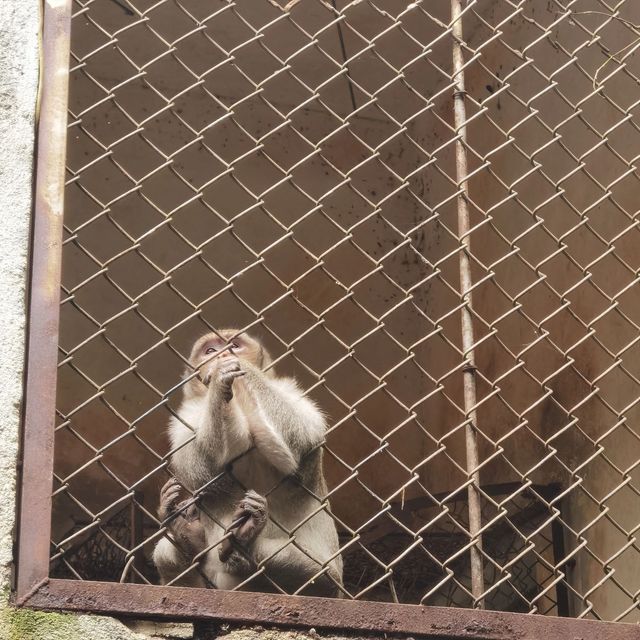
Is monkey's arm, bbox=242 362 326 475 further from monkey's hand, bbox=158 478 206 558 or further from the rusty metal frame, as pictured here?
the rusty metal frame

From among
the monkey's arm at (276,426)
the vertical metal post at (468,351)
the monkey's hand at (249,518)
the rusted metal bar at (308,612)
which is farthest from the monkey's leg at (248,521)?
the rusted metal bar at (308,612)

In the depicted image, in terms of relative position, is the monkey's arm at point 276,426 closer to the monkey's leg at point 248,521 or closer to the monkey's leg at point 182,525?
the monkey's leg at point 248,521

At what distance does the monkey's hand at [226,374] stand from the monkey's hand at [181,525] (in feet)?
1.46

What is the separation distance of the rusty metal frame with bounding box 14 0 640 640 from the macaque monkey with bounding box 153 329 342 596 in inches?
41.3

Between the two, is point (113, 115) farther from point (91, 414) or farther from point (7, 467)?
point (7, 467)

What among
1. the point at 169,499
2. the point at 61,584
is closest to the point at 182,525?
the point at 169,499

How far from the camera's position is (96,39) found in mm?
7477

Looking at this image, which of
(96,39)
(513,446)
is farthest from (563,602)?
(96,39)

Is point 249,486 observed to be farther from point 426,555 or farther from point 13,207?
point 426,555

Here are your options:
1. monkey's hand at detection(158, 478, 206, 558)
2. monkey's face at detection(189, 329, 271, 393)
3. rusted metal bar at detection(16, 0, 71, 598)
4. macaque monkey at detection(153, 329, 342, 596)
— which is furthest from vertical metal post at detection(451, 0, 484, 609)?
monkey's face at detection(189, 329, 271, 393)

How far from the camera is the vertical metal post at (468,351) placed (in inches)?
132

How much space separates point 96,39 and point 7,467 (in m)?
5.42

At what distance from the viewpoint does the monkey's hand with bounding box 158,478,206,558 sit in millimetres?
4125

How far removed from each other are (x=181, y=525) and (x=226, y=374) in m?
0.70
